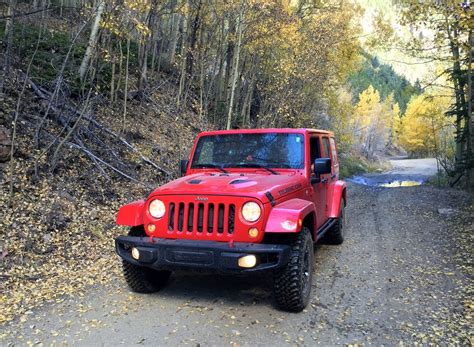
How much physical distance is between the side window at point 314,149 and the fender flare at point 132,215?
2.38 m

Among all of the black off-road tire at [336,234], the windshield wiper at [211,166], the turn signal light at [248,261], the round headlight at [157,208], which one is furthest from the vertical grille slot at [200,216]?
the black off-road tire at [336,234]

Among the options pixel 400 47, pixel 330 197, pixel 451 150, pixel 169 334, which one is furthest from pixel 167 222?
pixel 451 150

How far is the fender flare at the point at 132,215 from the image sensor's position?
4.52 metres

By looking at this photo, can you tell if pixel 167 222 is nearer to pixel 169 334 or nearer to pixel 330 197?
pixel 169 334

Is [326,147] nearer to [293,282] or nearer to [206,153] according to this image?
[206,153]

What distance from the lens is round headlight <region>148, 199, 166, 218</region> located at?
434 centimetres

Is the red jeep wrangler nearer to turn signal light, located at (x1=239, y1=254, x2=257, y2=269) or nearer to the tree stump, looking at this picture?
turn signal light, located at (x1=239, y1=254, x2=257, y2=269)

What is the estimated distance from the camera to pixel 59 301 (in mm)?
4562

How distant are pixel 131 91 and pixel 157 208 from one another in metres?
11.0

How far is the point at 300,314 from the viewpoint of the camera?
14.0ft

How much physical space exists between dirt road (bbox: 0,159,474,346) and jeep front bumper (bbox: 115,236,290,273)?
57cm

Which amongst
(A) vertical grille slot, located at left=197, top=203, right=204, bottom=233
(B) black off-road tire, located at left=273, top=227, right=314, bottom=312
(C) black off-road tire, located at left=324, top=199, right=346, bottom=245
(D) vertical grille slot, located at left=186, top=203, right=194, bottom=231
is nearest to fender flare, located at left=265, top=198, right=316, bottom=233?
(B) black off-road tire, located at left=273, top=227, right=314, bottom=312

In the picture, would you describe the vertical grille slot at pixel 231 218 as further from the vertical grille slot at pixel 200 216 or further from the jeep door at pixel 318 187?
the jeep door at pixel 318 187

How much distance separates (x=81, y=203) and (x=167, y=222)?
12.9 ft
